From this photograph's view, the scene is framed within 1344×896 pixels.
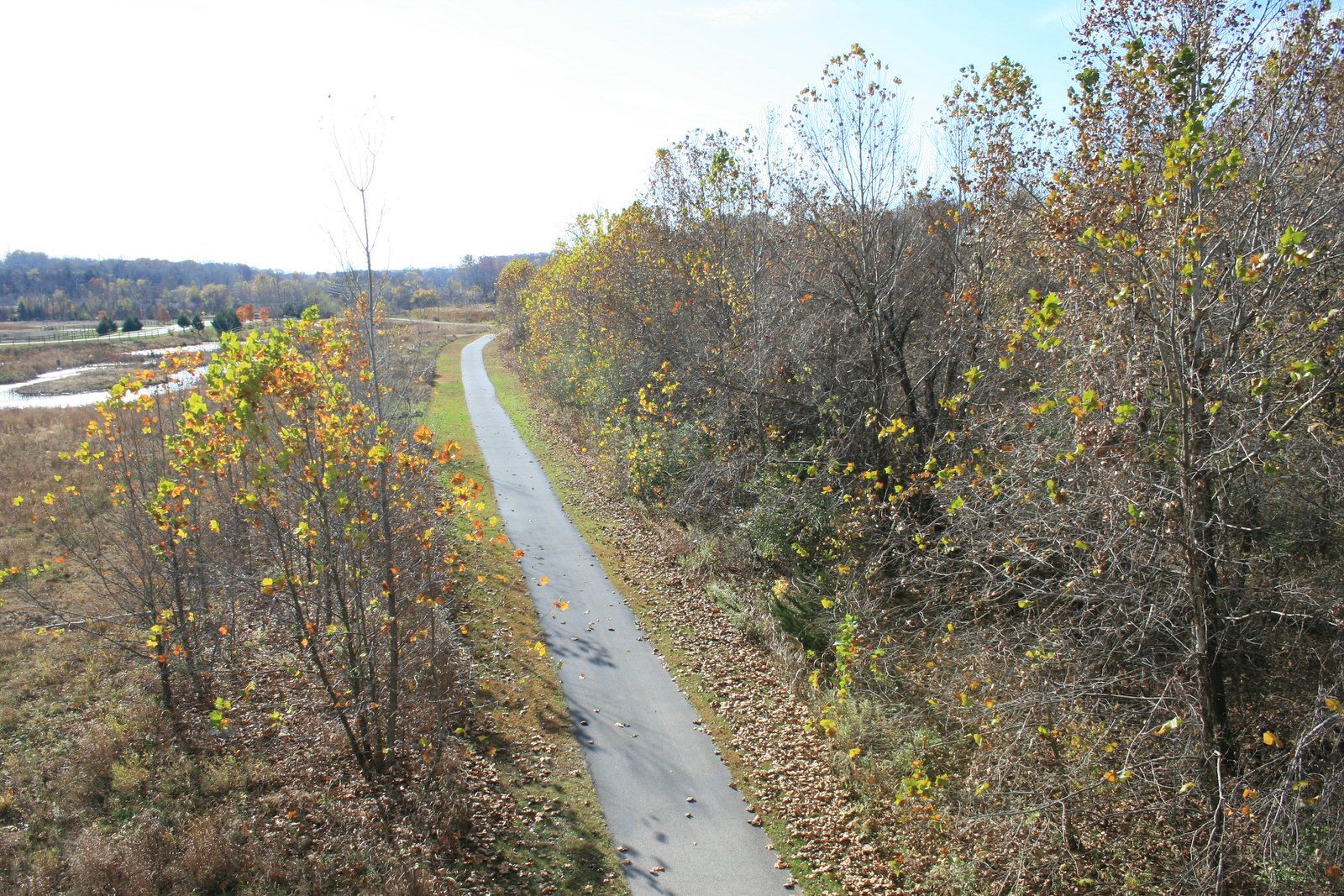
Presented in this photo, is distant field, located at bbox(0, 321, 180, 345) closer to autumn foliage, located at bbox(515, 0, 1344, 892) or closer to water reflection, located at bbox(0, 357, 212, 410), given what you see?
water reflection, located at bbox(0, 357, 212, 410)

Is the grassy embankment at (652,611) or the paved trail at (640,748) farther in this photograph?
the grassy embankment at (652,611)

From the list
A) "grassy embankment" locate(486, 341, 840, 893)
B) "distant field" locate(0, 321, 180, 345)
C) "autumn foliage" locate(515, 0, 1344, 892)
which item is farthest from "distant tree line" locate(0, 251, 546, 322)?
"autumn foliage" locate(515, 0, 1344, 892)

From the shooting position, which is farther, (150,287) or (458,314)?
(150,287)

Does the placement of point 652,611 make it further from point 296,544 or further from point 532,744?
point 296,544

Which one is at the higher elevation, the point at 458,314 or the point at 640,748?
the point at 458,314

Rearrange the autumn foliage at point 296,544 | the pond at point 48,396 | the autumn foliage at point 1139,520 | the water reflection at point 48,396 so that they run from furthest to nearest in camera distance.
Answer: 1. the pond at point 48,396
2. the water reflection at point 48,396
3. the autumn foliage at point 296,544
4. the autumn foliage at point 1139,520

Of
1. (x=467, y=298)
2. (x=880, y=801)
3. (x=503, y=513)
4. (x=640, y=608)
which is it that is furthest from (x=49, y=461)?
(x=467, y=298)

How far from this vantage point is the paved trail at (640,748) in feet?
25.1

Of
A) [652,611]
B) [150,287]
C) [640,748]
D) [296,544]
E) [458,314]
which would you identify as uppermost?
[150,287]

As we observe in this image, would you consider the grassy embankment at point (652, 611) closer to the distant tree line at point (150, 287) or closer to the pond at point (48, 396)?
the pond at point (48, 396)

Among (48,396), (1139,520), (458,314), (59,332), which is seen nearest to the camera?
(1139,520)

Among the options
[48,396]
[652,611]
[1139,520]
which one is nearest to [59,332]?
[48,396]

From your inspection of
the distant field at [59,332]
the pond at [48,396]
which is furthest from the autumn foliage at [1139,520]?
the distant field at [59,332]

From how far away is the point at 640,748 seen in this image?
381 inches
